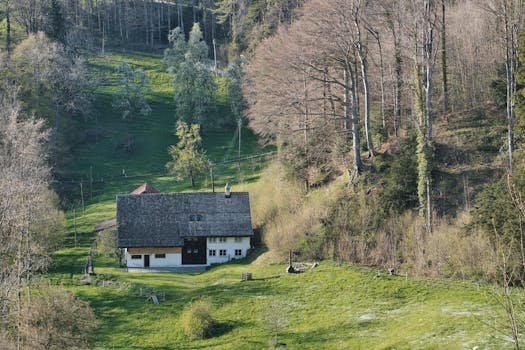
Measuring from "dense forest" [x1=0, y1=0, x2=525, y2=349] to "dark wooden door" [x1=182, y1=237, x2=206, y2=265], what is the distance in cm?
526

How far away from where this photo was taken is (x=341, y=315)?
119ft

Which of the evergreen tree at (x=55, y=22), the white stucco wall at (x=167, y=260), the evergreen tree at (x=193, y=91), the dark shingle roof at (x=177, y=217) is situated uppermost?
the evergreen tree at (x=55, y=22)

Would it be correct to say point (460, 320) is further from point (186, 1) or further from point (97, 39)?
point (186, 1)

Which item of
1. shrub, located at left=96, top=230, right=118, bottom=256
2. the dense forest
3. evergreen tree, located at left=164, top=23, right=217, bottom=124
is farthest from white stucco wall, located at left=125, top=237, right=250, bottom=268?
evergreen tree, located at left=164, top=23, right=217, bottom=124

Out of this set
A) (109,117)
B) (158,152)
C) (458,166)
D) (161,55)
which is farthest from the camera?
(161,55)

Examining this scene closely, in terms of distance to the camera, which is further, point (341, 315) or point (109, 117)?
point (109, 117)

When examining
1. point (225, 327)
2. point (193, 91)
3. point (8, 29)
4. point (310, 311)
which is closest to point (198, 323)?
point (225, 327)

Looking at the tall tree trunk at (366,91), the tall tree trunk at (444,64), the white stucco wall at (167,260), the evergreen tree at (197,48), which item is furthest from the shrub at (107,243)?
the evergreen tree at (197,48)

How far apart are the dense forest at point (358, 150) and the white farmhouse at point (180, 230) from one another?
281 cm

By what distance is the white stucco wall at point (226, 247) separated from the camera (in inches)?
2180

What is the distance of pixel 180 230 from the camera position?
2194 inches

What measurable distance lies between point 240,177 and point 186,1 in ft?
207

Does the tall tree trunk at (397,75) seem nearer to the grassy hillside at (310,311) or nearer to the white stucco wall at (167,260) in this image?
the grassy hillside at (310,311)

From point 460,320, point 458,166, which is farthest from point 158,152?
point 460,320
